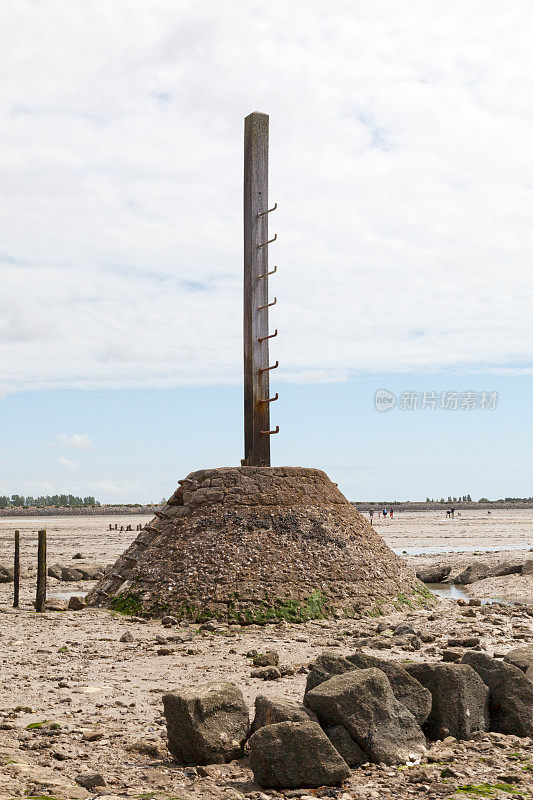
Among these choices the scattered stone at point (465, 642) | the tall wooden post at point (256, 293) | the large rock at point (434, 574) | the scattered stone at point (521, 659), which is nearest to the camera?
the scattered stone at point (521, 659)

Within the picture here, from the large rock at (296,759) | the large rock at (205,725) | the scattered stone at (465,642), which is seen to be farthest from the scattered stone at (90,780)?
the scattered stone at (465,642)

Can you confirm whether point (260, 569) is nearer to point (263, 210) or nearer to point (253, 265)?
point (253, 265)

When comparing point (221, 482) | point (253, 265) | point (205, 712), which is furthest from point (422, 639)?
point (253, 265)

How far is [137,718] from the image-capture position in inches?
324

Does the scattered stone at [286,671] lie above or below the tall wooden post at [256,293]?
below

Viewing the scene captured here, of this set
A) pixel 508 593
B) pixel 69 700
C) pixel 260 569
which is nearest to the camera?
pixel 69 700

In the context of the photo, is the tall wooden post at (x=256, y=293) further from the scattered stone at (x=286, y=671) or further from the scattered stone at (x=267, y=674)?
the scattered stone at (x=267, y=674)

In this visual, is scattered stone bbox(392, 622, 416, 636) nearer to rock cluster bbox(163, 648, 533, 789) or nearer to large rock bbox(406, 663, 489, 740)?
rock cluster bbox(163, 648, 533, 789)

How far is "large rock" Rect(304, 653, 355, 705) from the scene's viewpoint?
24.7 feet

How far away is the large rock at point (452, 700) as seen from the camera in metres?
7.47

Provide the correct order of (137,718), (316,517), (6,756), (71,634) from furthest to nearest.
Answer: (316,517), (71,634), (137,718), (6,756)

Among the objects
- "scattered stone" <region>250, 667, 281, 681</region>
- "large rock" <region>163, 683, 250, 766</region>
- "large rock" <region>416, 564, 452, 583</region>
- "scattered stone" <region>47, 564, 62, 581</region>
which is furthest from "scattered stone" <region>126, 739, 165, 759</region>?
"large rock" <region>416, 564, 452, 583</region>

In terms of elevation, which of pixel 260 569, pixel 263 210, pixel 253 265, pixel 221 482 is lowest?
pixel 260 569

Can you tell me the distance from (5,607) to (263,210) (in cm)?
1043
